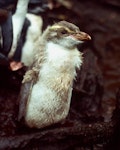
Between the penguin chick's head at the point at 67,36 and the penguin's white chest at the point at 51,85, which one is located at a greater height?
the penguin chick's head at the point at 67,36

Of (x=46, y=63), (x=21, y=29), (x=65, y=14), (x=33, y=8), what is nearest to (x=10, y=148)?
(x=46, y=63)

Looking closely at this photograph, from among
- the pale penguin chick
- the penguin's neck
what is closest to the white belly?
the pale penguin chick

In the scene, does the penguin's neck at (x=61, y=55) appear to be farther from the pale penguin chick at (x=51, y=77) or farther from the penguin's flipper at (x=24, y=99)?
the penguin's flipper at (x=24, y=99)

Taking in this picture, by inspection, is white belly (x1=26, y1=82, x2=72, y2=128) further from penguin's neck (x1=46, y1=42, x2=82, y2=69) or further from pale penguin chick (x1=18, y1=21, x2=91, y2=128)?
penguin's neck (x1=46, y1=42, x2=82, y2=69)

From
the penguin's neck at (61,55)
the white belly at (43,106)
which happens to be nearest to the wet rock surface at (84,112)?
the white belly at (43,106)

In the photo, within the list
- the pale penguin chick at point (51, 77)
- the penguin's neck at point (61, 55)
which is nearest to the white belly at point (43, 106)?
the pale penguin chick at point (51, 77)

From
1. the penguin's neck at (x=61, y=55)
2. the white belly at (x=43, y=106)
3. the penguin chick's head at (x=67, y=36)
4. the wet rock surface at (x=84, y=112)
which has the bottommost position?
the wet rock surface at (x=84, y=112)

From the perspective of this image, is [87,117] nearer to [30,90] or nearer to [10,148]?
[30,90]
